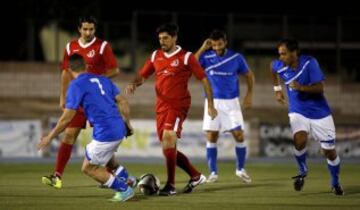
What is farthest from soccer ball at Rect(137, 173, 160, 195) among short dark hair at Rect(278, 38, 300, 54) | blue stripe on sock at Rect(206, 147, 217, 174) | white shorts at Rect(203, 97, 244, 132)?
white shorts at Rect(203, 97, 244, 132)

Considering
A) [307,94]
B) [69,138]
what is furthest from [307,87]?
[69,138]

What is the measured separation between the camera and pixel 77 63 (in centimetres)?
1009

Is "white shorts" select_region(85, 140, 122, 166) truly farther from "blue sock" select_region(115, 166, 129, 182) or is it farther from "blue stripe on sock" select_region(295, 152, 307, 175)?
"blue stripe on sock" select_region(295, 152, 307, 175)

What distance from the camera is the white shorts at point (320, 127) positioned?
11875mm

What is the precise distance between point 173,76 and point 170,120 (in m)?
0.56

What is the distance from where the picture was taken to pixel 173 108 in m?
11.8

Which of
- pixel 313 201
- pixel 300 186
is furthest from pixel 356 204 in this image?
pixel 300 186

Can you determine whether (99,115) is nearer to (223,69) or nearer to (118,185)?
(118,185)

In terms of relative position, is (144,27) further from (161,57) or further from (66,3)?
(161,57)

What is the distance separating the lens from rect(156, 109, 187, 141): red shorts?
11.8 m

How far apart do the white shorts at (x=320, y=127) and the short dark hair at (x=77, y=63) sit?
324 centimetres

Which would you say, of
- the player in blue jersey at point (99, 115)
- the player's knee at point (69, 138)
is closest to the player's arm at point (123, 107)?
the player in blue jersey at point (99, 115)

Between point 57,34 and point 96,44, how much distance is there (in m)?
16.0

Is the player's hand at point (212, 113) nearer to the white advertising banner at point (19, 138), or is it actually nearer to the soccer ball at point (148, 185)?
the soccer ball at point (148, 185)
